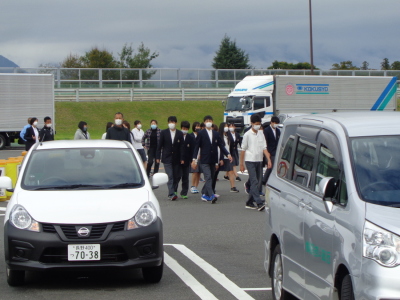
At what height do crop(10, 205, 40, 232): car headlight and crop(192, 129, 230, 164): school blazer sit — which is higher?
crop(192, 129, 230, 164): school blazer

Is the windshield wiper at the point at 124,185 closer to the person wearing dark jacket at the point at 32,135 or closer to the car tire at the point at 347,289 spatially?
the car tire at the point at 347,289

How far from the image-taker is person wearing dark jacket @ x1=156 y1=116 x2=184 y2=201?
16.3m

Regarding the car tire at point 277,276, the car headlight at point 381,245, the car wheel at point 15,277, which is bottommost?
the car wheel at point 15,277

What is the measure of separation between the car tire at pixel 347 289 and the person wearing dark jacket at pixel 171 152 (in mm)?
11344

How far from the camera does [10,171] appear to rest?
17578 mm

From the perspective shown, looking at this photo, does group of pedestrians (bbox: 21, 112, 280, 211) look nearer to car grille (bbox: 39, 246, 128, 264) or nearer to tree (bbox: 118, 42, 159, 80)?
car grille (bbox: 39, 246, 128, 264)

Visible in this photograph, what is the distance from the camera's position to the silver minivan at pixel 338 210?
4586 millimetres

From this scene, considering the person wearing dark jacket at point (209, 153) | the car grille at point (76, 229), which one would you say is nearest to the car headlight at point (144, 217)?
the car grille at point (76, 229)

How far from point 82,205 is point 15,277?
3.66 ft

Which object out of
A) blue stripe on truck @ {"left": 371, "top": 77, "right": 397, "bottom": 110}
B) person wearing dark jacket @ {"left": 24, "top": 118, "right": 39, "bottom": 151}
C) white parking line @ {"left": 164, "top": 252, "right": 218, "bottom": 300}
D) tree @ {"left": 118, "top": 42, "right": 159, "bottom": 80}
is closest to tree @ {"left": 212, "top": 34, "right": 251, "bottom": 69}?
tree @ {"left": 118, "top": 42, "right": 159, "bottom": 80}

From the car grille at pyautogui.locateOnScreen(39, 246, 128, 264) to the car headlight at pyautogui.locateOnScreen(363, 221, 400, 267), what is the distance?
11.3 feet

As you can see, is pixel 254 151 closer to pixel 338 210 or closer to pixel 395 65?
pixel 338 210

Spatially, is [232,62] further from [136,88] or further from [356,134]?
[356,134]

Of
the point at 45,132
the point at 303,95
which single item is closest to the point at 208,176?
the point at 45,132
